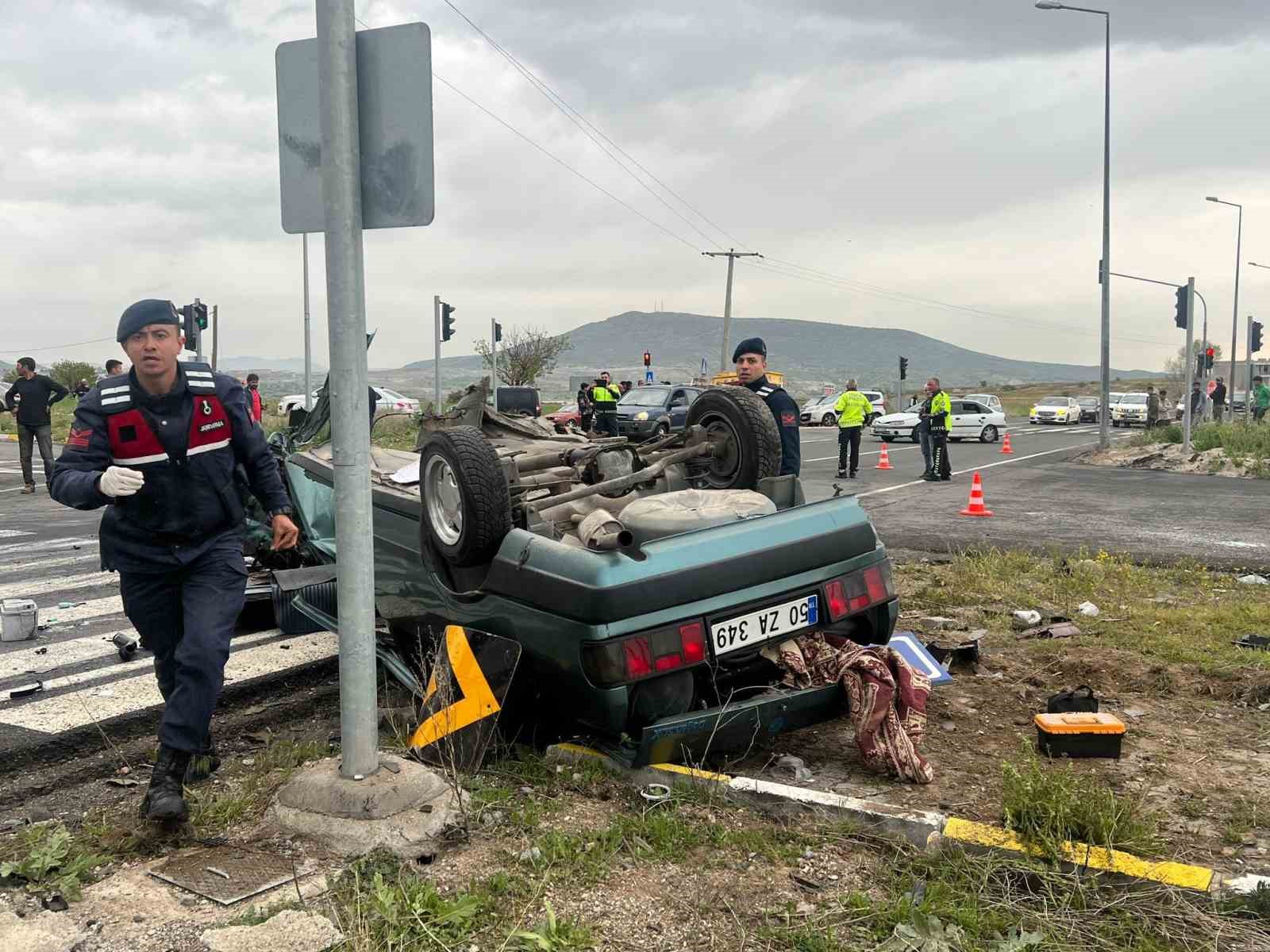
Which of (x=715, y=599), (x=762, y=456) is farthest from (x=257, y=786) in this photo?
(x=762, y=456)

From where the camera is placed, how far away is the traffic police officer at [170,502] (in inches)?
144

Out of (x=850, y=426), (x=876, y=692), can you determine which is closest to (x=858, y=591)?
(x=876, y=692)

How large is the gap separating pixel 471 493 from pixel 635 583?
0.82m

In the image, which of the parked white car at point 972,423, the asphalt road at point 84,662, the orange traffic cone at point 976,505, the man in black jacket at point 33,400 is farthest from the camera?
the parked white car at point 972,423

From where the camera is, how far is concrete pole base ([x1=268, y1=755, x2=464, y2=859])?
335 centimetres

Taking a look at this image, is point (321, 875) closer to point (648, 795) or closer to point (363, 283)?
point (648, 795)

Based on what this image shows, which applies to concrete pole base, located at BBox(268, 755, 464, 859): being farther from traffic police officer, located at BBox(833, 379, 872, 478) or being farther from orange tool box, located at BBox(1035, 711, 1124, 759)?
traffic police officer, located at BBox(833, 379, 872, 478)

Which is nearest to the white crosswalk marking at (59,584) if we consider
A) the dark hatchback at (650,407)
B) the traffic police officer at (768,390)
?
the traffic police officer at (768,390)

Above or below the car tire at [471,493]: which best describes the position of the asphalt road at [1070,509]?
below

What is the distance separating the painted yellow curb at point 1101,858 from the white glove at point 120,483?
9.17 feet

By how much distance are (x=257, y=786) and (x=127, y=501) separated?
1.13m

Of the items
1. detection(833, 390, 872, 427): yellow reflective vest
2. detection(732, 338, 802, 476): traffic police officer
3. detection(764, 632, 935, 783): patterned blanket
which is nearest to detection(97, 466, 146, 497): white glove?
detection(764, 632, 935, 783): patterned blanket

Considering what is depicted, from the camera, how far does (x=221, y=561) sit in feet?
12.6

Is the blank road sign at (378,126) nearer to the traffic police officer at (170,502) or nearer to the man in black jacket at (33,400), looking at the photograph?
the traffic police officer at (170,502)
